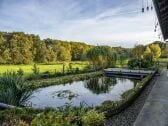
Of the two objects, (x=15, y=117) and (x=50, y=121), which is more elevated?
(x=50, y=121)

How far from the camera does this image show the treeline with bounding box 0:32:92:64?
46.8 m

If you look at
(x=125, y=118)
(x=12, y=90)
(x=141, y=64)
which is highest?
(x=12, y=90)

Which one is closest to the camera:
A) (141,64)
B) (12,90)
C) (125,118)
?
(12,90)

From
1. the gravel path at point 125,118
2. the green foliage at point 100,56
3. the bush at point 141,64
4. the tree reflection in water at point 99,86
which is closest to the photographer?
the gravel path at point 125,118

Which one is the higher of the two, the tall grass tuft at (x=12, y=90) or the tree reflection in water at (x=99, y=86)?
the tall grass tuft at (x=12, y=90)

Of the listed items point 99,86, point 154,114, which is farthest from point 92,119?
point 99,86

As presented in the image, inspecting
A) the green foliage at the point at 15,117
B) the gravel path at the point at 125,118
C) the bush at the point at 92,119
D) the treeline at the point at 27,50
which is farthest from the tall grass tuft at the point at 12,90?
the treeline at the point at 27,50

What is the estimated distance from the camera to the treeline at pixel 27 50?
154 ft

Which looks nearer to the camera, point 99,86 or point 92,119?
point 92,119

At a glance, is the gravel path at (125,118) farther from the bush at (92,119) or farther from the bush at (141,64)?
the bush at (141,64)

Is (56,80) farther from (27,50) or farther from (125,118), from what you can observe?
(27,50)

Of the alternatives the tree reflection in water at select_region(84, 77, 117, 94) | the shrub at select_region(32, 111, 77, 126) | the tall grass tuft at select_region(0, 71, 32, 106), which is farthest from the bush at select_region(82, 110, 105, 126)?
the tree reflection in water at select_region(84, 77, 117, 94)

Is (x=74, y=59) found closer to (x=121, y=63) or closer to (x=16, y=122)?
(x=121, y=63)

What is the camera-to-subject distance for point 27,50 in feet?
163
